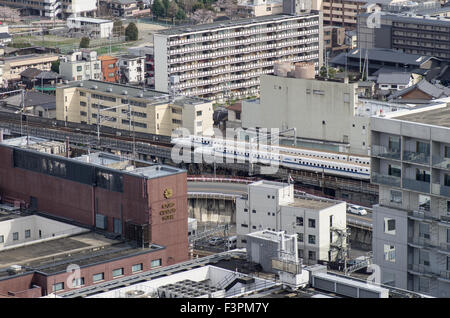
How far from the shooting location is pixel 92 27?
91.0 meters

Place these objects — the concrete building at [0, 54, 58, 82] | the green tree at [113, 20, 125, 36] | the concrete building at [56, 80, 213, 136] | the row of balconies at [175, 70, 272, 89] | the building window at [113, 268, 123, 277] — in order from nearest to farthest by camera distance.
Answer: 1. the building window at [113, 268, 123, 277]
2. the concrete building at [56, 80, 213, 136]
3. the row of balconies at [175, 70, 272, 89]
4. the concrete building at [0, 54, 58, 82]
5. the green tree at [113, 20, 125, 36]

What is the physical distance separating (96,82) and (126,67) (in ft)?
36.9

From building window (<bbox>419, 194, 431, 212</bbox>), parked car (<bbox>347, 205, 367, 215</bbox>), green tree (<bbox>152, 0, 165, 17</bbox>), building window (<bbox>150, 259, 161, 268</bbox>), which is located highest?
building window (<bbox>419, 194, 431, 212</bbox>)

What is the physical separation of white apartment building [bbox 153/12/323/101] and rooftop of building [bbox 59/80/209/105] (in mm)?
5404

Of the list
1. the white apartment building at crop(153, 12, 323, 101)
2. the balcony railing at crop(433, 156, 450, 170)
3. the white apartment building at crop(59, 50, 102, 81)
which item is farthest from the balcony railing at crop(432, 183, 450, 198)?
the white apartment building at crop(59, 50, 102, 81)

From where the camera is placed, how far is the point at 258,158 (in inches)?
2156

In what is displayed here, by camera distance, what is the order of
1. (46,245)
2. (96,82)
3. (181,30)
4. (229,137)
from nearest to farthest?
(46,245) < (229,137) < (96,82) < (181,30)

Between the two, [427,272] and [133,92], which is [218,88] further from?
[427,272]

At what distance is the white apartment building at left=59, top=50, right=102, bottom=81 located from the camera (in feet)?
242

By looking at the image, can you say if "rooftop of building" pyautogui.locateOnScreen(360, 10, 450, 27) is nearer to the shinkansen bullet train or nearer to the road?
the shinkansen bullet train

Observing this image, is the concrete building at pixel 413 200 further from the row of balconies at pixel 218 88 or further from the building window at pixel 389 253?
the row of balconies at pixel 218 88
